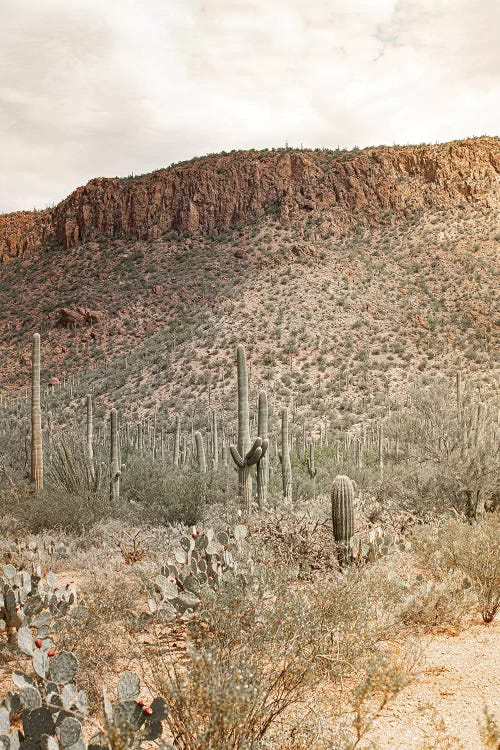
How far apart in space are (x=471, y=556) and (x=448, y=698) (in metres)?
2.31

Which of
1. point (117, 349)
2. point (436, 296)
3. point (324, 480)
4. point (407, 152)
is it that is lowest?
point (324, 480)

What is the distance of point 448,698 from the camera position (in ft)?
14.8

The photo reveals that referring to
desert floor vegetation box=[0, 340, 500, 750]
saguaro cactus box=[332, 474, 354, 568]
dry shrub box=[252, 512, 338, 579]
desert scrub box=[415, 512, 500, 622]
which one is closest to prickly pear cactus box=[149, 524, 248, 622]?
desert floor vegetation box=[0, 340, 500, 750]

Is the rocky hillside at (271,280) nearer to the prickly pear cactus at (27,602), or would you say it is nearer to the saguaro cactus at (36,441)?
the saguaro cactus at (36,441)

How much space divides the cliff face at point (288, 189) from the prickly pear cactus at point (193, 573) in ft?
145

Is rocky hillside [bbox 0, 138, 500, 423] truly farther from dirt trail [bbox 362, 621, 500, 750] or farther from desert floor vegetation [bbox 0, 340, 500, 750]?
dirt trail [bbox 362, 621, 500, 750]

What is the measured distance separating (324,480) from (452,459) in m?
6.34

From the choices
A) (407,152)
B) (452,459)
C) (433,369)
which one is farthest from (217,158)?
(452,459)

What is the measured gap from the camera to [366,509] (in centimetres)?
1050

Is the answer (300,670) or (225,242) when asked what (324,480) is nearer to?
(300,670)

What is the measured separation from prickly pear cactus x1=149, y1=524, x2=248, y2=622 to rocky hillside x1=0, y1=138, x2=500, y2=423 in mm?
23384

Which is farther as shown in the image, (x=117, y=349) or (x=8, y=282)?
(x=8, y=282)

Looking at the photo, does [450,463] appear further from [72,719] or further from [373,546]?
[72,719]

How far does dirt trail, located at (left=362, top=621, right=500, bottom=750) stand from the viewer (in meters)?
3.86
